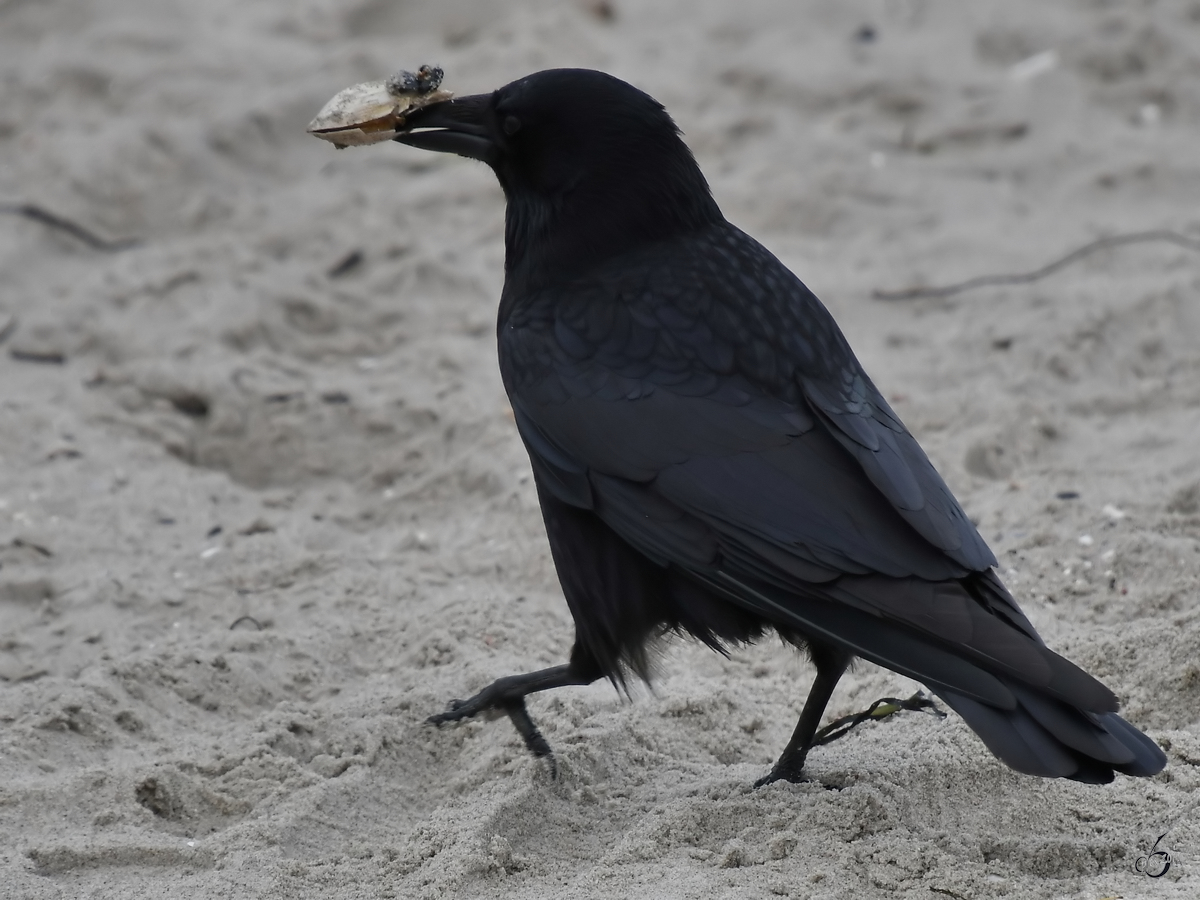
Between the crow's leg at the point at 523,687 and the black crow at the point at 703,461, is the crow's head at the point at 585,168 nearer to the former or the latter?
the black crow at the point at 703,461

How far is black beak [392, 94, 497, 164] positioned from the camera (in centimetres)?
392

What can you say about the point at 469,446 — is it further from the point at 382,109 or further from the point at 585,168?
the point at 585,168

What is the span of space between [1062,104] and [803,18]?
1521 mm

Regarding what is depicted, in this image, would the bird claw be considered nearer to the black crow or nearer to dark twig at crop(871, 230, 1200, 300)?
the black crow

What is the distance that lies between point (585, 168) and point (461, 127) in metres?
0.36

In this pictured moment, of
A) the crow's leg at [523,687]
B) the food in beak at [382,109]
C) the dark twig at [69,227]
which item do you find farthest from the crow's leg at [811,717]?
the dark twig at [69,227]

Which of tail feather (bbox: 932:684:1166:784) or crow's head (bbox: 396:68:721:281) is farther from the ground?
crow's head (bbox: 396:68:721:281)

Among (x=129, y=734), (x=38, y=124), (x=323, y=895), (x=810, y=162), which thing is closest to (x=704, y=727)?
(x=323, y=895)

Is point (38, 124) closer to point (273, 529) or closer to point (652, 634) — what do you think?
point (273, 529)

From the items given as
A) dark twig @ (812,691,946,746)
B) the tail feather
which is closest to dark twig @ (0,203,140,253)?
dark twig @ (812,691,946,746)

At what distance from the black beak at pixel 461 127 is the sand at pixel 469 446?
4.11 ft

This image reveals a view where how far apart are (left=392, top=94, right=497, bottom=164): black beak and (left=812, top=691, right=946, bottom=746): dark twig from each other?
5.38ft

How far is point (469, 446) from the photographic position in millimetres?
5188

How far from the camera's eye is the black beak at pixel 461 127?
3922 mm
